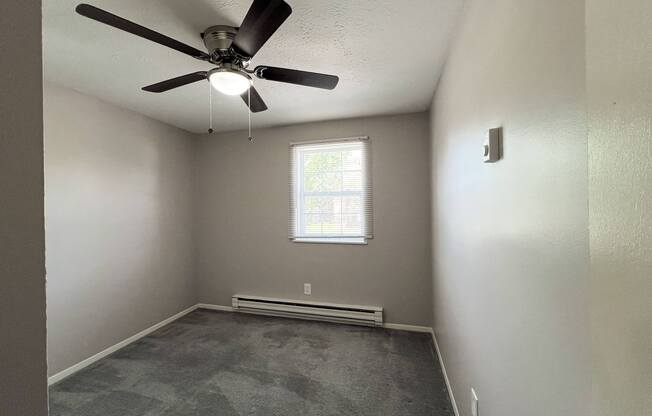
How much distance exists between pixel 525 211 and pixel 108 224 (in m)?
3.29

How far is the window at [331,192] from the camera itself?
3.18m

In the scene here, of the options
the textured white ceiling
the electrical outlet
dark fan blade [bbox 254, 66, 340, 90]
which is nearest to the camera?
the electrical outlet

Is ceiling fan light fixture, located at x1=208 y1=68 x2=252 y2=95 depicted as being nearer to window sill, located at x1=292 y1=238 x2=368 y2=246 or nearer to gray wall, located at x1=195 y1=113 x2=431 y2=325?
gray wall, located at x1=195 y1=113 x2=431 y2=325

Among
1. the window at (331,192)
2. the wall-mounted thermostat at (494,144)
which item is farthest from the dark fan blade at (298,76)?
the window at (331,192)

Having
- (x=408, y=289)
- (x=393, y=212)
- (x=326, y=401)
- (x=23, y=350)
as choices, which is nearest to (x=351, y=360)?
(x=326, y=401)

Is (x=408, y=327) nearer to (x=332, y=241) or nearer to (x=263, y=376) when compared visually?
(x=332, y=241)

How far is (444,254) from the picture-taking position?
210 centimetres

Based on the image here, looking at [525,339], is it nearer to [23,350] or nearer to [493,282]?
[493,282]

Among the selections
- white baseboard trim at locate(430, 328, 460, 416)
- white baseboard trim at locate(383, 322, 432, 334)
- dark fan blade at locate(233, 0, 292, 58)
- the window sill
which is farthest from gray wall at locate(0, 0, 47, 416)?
white baseboard trim at locate(383, 322, 432, 334)

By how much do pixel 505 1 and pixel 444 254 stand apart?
1.63m

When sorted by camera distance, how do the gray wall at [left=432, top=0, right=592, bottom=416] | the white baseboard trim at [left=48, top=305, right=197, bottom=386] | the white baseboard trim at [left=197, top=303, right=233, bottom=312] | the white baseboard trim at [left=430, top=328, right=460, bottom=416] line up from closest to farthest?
1. the gray wall at [left=432, top=0, right=592, bottom=416]
2. the white baseboard trim at [left=430, top=328, right=460, bottom=416]
3. the white baseboard trim at [left=48, top=305, right=197, bottom=386]
4. the white baseboard trim at [left=197, top=303, right=233, bottom=312]

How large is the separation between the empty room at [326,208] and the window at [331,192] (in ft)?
0.09

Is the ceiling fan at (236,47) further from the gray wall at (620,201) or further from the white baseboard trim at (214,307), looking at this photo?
the white baseboard trim at (214,307)

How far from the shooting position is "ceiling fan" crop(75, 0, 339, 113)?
1.13 metres
